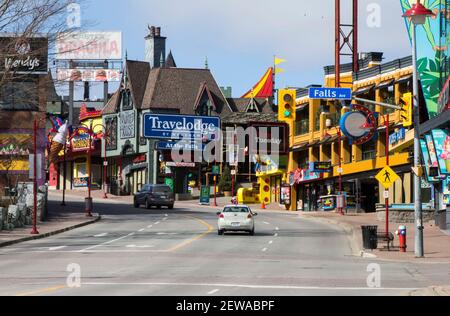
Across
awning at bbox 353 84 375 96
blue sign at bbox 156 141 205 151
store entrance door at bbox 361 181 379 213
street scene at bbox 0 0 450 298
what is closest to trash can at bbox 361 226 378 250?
street scene at bbox 0 0 450 298

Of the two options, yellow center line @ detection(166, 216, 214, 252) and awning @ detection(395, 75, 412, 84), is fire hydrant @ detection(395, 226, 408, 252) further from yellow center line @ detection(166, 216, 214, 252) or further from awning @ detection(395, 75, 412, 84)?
awning @ detection(395, 75, 412, 84)

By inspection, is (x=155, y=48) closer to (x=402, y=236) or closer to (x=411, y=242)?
(x=411, y=242)

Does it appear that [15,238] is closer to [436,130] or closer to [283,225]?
[283,225]

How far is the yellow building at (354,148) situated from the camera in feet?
200

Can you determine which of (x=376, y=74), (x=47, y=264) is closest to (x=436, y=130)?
(x=376, y=74)

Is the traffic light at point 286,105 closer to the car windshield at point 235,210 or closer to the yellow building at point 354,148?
the car windshield at point 235,210

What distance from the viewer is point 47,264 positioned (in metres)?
27.3

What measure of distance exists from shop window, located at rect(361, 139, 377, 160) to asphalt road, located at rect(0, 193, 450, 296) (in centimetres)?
1840

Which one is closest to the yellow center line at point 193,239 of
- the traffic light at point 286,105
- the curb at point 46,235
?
the traffic light at point 286,105

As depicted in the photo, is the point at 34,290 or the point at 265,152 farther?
the point at 265,152

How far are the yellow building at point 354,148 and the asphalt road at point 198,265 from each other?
1490 centimetres

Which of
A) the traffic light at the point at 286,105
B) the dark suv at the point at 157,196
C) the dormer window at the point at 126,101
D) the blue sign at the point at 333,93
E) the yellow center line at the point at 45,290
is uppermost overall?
the dormer window at the point at 126,101

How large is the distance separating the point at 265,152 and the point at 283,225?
31464 mm

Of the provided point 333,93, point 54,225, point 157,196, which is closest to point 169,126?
point 157,196
